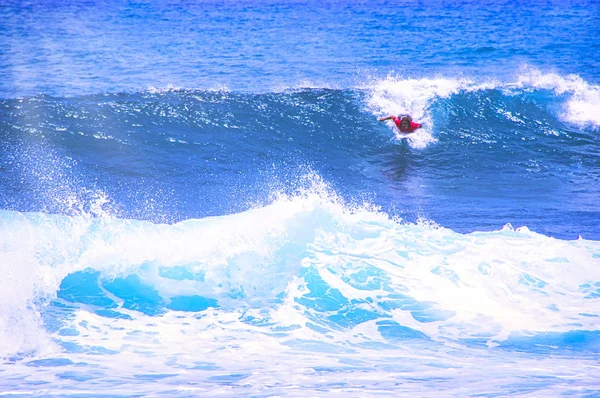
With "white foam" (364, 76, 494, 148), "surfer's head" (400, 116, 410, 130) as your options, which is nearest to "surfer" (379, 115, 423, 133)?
"surfer's head" (400, 116, 410, 130)

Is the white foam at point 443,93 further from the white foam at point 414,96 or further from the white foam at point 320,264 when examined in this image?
the white foam at point 320,264

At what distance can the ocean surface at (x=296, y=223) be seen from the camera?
6.56m

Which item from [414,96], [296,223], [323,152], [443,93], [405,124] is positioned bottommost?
[296,223]

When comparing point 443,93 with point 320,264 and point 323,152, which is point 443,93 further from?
point 320,264

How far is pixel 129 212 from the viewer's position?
428 inches

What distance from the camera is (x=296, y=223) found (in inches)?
376

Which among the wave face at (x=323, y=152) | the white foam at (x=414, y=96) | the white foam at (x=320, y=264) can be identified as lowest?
the white foam at (x=320, y=264)

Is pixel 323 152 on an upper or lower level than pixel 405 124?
lower

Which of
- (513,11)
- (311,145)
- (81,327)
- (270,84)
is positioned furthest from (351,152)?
(513,11)

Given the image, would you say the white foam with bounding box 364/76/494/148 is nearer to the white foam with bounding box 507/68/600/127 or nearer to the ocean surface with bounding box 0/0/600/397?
the ocean surface with bounding box 0/0/600/397

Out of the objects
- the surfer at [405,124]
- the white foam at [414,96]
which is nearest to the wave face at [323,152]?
the white foam at [414,96]

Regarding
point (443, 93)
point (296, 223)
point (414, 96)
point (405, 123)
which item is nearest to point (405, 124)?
point (405, 123)

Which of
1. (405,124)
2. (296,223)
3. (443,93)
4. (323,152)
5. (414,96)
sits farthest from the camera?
(443,93)

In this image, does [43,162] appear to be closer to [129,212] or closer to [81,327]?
[129,212]
